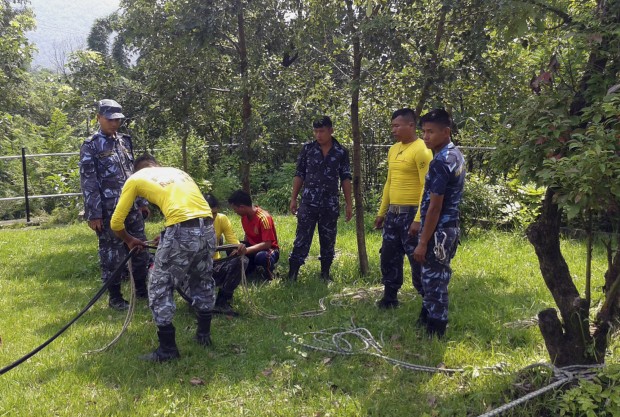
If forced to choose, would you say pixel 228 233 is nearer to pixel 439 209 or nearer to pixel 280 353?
pixel 280 353

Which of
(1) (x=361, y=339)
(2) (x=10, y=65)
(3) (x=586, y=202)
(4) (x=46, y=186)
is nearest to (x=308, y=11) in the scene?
(1) (x=361, y=339)

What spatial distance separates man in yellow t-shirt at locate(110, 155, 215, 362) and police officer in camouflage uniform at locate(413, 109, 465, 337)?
169 centimetres

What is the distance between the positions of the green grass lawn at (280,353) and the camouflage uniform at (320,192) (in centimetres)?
51

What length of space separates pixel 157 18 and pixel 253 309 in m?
3.83

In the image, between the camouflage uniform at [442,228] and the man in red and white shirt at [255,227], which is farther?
the man in red and white shirt at [255,227]

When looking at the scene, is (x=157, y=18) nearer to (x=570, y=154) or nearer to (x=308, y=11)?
(x=308, y=11)

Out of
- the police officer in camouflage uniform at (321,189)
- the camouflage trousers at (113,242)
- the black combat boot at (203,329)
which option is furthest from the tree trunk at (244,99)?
the black combat boot at (203,329)

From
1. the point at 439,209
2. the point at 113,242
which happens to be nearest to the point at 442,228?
the point at 439,209

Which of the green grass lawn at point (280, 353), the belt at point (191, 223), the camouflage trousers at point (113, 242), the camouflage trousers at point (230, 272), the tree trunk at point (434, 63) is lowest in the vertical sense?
the green grass lawn at point (280, 353)

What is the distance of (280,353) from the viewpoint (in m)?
4.36

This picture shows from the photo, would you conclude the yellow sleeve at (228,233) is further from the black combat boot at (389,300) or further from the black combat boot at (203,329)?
the black combat boot at (389,300)

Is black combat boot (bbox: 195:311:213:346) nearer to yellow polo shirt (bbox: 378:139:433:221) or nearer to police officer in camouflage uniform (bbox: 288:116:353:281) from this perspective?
police officer in camouflage uniform (bbox: 288:116:353:281)

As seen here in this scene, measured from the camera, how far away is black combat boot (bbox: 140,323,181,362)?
422 cm

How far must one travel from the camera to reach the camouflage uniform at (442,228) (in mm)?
4023
